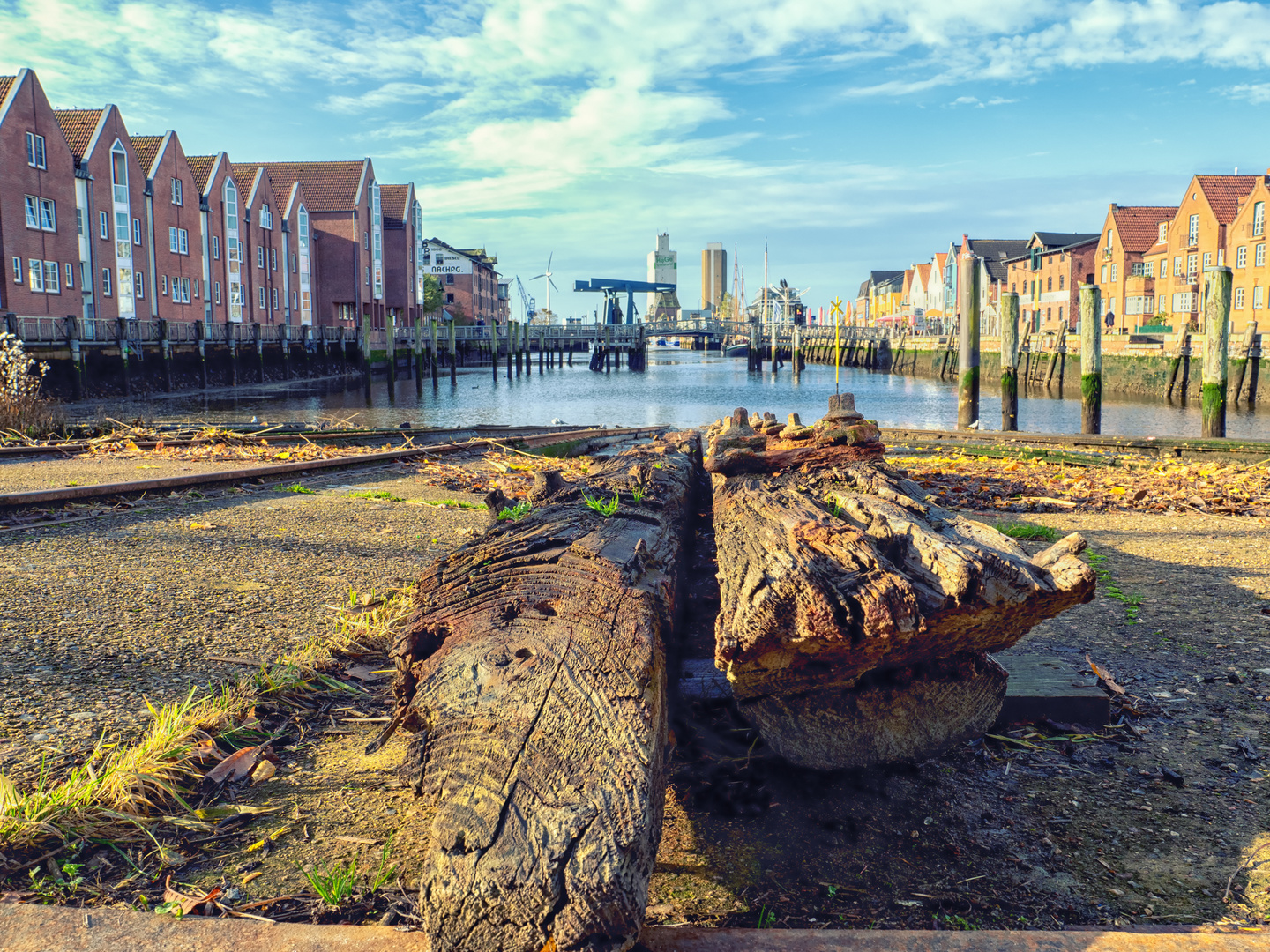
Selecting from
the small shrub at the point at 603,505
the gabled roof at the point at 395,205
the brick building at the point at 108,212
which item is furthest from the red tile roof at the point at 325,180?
the small shrub at the point at 603,505

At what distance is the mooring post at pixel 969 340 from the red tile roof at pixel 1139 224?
5634 cm

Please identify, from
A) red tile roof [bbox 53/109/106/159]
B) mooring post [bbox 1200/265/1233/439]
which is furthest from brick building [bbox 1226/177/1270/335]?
red tile roof [bbox 53/109/106/159]

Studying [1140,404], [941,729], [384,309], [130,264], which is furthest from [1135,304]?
[941,729]

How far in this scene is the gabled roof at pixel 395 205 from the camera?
69000 millimetres

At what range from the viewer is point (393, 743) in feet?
9.29

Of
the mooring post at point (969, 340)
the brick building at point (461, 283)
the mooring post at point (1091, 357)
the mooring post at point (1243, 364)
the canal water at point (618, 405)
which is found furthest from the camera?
the brick building at point (461, 283)

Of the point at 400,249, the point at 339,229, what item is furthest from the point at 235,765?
the point at 400,249

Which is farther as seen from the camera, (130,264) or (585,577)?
(130,264)

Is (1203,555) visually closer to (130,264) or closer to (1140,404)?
(1140,404)

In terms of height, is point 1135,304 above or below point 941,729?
above

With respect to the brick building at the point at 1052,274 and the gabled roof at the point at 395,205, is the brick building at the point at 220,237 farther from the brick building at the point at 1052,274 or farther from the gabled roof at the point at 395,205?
the brick building at the point at 1052,274

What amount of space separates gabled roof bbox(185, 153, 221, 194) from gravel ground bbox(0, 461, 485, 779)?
4720 centimetres

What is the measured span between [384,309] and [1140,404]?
52312 millimetres

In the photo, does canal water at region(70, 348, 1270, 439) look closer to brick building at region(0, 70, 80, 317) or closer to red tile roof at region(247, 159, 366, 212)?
brick building at region(0, 70, 80, 317)
